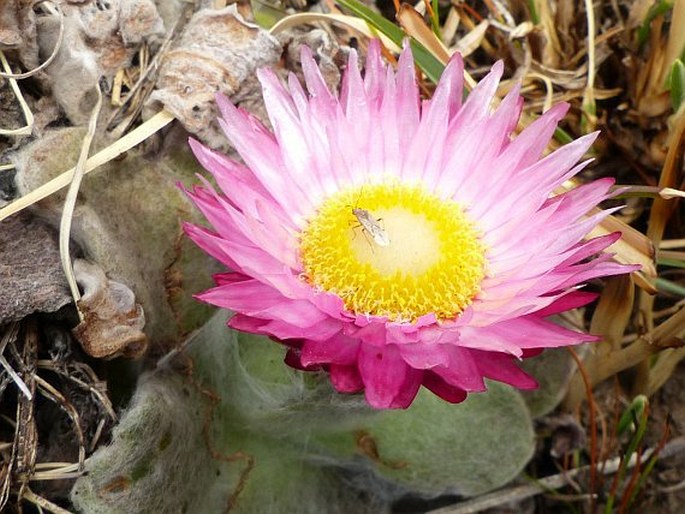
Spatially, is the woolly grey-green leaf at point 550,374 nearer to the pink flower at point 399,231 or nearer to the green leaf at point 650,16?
the pink flower at point 399,231

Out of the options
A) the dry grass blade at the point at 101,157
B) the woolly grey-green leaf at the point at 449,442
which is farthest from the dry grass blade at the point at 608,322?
the dry grass blade at the point at 101,157

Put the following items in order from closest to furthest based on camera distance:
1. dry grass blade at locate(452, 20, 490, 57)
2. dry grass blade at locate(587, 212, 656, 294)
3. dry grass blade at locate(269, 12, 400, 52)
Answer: dry grass blade at locate(587, 212, 656, 294) → dry grass blade at locate(269, 12, 400, 52) → dry grass blade at locate(452, 20, 490, 57)

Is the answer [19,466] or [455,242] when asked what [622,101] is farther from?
[19,466]

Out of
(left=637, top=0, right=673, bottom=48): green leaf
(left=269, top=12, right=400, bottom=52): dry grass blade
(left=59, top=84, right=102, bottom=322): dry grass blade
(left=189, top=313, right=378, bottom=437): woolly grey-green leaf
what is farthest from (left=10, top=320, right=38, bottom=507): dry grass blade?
(left=637, top=0, right=673, bottom=48): green leaf

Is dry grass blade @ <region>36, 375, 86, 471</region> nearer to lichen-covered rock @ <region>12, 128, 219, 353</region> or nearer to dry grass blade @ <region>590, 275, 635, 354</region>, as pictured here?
lichen-covered rock @ <region>12, 128, 219, 353</region>

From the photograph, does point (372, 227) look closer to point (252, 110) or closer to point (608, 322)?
point (252, 110)

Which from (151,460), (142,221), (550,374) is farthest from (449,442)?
(142,221)
